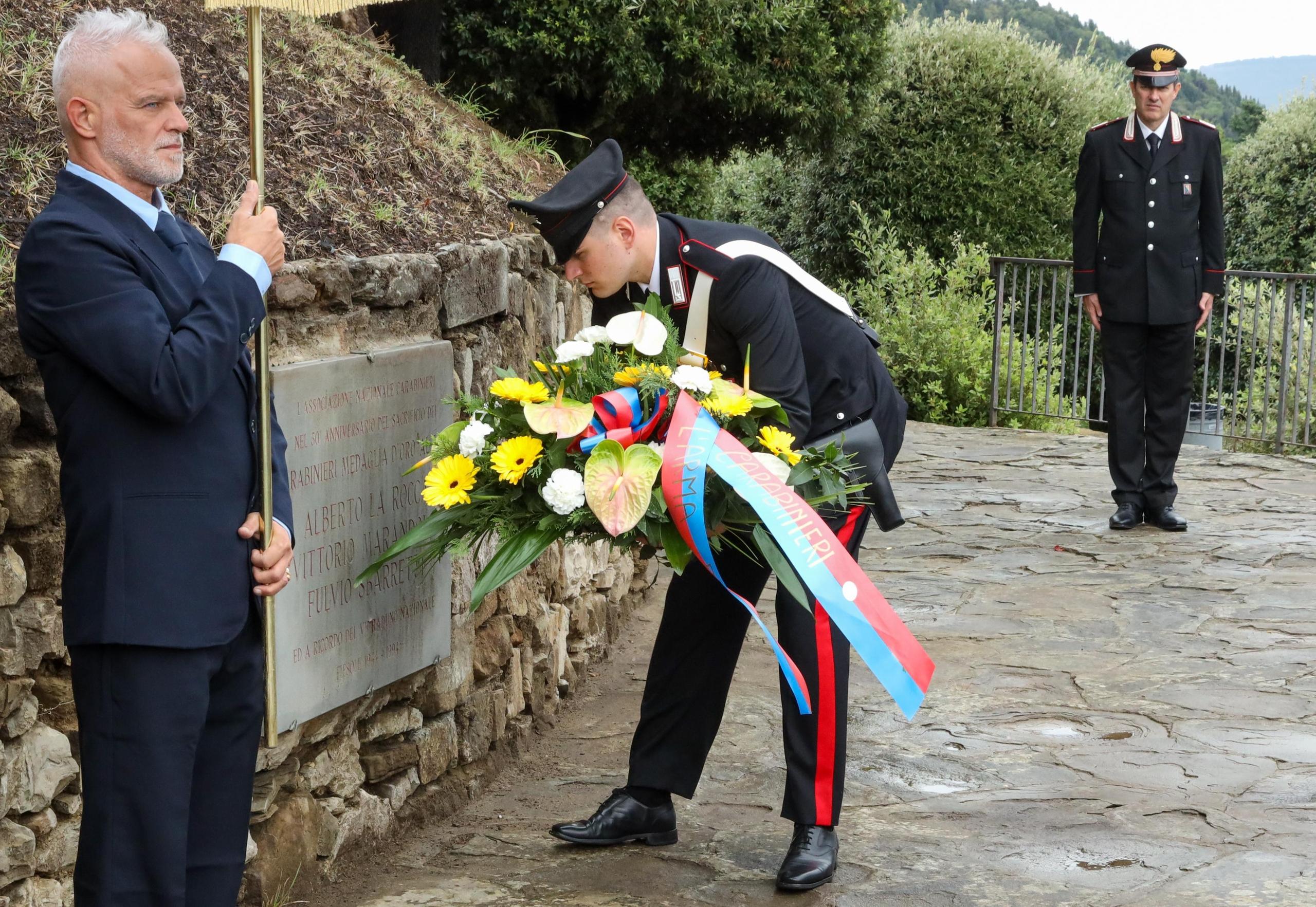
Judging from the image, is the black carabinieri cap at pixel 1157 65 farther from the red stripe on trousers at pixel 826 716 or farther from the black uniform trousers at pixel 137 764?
the black uniform trousers at pixel 137 764

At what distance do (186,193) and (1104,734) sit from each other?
3.25 meters

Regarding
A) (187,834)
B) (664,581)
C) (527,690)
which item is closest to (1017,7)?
(664,581)

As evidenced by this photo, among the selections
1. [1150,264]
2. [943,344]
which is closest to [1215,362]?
[943,344]

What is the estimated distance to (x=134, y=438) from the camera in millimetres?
2490

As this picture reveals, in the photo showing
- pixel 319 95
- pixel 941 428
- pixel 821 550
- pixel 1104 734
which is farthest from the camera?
pixel 941 428

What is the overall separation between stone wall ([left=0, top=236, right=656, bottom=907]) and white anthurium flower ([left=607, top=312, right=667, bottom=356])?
72 centimetres

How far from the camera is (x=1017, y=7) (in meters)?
28.5

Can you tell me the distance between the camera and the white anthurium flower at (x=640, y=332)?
342 cm

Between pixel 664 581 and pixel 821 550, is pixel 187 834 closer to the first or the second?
pixel 821 550

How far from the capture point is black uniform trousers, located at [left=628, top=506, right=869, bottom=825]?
3.63 meters

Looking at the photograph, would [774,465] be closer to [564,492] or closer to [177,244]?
[564,492]

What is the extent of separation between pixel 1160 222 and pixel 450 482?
5.13 metres

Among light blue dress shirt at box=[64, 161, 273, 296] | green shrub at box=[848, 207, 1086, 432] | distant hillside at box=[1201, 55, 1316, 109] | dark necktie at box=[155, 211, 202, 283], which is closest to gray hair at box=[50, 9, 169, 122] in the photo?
light blue dress shirt at box=[64, 161, 273, 296]

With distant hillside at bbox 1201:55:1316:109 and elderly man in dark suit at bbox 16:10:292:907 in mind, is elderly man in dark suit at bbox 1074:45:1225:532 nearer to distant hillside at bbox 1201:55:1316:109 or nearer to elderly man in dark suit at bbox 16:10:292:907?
elderly man in dark suit at bbox 16:10:292:907
